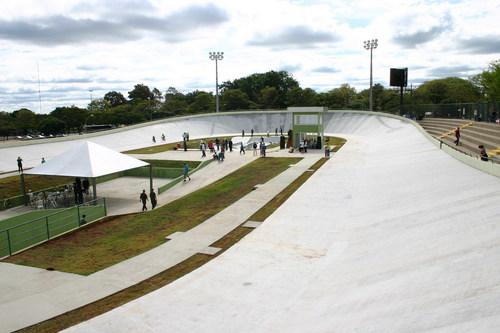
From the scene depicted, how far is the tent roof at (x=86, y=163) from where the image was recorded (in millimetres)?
23572

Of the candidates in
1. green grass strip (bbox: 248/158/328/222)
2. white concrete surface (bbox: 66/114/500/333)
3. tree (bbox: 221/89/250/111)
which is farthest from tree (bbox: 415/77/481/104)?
white concrete surface (bbox: 66/114/500/333)

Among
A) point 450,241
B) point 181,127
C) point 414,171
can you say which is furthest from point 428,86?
point 450,241

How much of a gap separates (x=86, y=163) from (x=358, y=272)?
62.3ft

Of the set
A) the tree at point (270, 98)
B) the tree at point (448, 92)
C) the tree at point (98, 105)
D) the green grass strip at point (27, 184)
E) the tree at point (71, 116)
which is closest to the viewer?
the green grass strip at point (27, 184)

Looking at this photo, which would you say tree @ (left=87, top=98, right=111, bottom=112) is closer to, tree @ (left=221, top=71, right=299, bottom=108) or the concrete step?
tree @ (left=221, top=71, right=299, bottom=108)

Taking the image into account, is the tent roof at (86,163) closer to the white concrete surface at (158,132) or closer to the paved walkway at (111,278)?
the paved walkway at (111,278)

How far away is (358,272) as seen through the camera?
1040cm

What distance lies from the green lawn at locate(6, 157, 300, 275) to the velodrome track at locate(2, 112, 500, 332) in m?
3.63

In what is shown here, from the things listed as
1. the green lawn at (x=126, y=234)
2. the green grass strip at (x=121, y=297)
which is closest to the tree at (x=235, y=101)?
the green lawn at (x=126, y=234)

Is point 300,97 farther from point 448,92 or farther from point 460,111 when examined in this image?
point 460,111

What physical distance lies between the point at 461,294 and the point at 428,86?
4094 inches

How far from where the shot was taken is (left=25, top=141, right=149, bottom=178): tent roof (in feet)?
77.3

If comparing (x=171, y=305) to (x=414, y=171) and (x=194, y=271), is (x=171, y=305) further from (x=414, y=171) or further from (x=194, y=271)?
(x=414, y=171)

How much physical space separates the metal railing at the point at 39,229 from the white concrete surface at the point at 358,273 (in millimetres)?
7746
